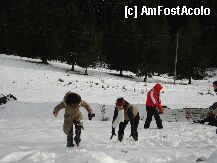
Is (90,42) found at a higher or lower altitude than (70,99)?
higher

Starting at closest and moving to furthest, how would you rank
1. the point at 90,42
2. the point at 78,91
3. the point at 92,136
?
the point at 92,136 → the point at 78,91 → the point at 90,42

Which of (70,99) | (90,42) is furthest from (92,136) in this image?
(90,42)

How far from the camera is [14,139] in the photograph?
426 inches

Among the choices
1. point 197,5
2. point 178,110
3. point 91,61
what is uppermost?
point 197,5


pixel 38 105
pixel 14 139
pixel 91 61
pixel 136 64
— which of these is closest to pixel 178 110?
pixel 38 105

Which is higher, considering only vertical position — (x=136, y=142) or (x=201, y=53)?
(x=201, y=53)

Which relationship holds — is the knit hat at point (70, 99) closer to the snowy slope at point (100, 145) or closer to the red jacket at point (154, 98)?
the snowy slope at point (100, 145)

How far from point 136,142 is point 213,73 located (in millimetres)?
49862

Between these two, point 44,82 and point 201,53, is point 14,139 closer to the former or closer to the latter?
point 44,82

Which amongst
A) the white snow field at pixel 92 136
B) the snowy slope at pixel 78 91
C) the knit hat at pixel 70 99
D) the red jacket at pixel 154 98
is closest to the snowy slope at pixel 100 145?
the white snow field at pixel 92 136

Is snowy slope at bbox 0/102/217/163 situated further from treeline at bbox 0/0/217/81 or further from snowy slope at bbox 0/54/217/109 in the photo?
treeline at bbox 0/0/217/81

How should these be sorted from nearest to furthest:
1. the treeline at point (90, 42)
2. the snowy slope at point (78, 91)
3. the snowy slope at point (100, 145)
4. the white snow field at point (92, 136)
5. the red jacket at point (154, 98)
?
the snowy slope at point (100, 145)
the white snow field at point (92, 136)
the red jacket at point (154, 98)
the snowy slope at point (78, 91)
the treeline at point (90, 42)

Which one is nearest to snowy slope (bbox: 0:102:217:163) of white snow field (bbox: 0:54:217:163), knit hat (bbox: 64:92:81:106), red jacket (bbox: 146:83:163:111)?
white snow field (bbox: 0:54:217:163)

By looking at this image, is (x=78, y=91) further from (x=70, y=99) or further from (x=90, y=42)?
(x=70, y=99)
